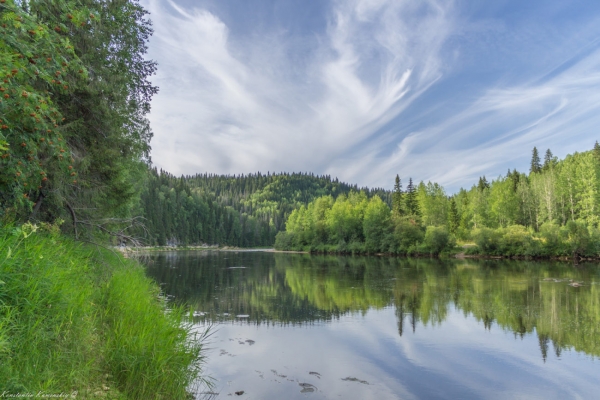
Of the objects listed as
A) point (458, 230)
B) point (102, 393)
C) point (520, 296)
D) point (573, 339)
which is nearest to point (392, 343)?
point (573, 339)

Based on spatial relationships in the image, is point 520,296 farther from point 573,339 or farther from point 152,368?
point 152,368

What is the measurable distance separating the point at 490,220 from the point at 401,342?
6883 cm

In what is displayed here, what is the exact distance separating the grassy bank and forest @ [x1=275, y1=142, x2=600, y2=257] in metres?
58.1

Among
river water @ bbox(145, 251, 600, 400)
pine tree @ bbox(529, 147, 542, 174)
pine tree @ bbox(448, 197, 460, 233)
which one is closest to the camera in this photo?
river water @ bbox(145, 251, 600, 400)

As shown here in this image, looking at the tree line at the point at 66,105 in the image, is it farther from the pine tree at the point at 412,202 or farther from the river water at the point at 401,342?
the pine tree at the point at 412,202

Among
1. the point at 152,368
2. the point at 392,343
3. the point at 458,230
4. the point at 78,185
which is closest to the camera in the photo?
the point at 152,368

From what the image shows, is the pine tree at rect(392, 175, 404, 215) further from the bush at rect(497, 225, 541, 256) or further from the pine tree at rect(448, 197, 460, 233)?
the bush at rect(497, 225, 541, 256)

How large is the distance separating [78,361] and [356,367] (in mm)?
8376

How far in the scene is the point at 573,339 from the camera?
43.9 ft

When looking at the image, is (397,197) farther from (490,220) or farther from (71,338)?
(71,338)

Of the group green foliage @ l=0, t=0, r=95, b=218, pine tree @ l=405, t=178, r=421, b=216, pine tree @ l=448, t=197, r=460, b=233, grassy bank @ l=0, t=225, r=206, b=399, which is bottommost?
grassy bank @ l=0, t=225, r=206, b=399

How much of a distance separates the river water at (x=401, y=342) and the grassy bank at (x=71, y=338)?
2.70m

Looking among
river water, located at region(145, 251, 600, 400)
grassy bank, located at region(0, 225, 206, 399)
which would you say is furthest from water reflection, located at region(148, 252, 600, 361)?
grassy bank, located at region(0, 225, 206, 399)

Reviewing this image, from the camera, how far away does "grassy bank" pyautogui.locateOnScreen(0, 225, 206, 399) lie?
3936 millimetres
